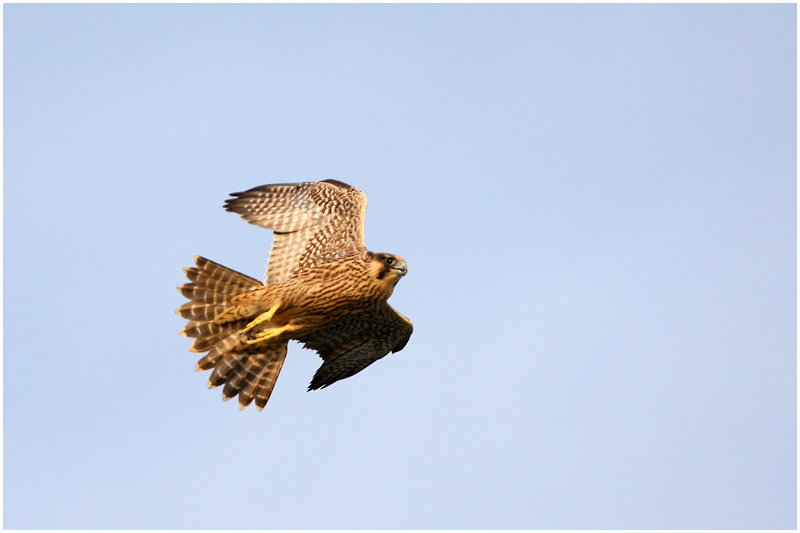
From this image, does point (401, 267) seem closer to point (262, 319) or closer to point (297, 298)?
point (297, 298)

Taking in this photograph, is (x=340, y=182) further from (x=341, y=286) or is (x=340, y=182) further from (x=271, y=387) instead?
(x=271, y=387)

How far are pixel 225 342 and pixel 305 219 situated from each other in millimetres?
1995

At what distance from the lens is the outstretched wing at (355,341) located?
44.0 ft

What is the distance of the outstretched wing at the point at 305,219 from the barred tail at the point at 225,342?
0.63 metres

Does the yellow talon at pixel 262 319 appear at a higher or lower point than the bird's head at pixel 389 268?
lower

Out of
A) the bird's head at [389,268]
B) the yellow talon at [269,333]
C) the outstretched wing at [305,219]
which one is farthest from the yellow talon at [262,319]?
the bird's head at [389,268]

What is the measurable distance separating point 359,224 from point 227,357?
250 cm

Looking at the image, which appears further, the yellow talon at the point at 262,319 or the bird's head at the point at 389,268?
Answer: the yellow talon at the point at 262,319

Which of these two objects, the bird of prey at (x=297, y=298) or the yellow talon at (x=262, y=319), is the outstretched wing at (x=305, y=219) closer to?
the bird of prey at (x=297, y=298)

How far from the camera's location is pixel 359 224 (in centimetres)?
1342

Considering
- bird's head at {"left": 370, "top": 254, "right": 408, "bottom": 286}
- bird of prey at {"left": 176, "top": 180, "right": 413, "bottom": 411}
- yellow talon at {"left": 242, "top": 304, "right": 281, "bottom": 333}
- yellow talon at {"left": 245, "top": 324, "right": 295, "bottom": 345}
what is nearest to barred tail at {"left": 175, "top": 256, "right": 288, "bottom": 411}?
bird of prey at {"left": 176, "top": 180, "right": 413, "bottom": 411}

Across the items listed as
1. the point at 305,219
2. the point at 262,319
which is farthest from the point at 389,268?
the point at 305,219

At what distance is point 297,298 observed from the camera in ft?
41.8

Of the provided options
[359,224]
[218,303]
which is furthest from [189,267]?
[359,224]
